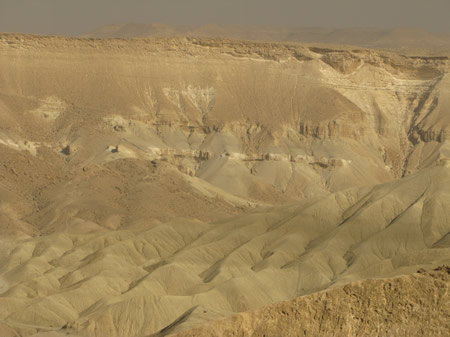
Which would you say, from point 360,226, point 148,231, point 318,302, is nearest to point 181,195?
point 148,231

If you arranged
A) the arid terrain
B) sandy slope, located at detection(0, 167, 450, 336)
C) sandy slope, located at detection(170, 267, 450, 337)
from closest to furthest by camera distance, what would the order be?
sandy slope, located at detection(170, 267, 450, 337) < the arid terrain < sandy slope, located at detection(0, 167, 450, 336)

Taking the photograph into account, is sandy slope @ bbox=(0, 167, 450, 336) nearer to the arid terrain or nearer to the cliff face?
the arid terrain

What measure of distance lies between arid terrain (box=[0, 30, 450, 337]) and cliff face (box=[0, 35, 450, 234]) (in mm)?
261

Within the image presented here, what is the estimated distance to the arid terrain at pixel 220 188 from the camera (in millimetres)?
76625

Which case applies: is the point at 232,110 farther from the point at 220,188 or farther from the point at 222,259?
the point at 222,259

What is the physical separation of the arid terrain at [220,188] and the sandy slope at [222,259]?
0.21 meters

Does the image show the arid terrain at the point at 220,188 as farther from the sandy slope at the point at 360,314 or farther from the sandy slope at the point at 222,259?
the sandy slope at the point at 222,259

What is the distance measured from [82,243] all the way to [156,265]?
1023 centimetres

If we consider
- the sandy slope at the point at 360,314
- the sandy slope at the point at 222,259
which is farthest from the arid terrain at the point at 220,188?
the sandy slope at the point at 222,259

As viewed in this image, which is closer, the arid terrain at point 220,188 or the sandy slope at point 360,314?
the sandy slope at point 360,314

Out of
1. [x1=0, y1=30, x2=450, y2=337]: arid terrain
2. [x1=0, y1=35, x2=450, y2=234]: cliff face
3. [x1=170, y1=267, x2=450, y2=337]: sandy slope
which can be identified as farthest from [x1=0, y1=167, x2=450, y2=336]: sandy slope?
[x1=170, y1=267, x2=450, y2=337]: sandy slope

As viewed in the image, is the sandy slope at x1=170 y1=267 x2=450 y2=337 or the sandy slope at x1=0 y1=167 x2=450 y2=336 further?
the sandy slope at x1=0 y1=167 x2=450 y2=336

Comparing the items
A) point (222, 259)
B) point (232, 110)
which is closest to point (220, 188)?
point (232, 110)

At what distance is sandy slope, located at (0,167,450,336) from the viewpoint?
7981 cm
